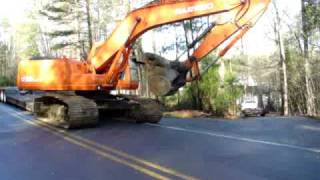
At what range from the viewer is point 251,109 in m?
33.2

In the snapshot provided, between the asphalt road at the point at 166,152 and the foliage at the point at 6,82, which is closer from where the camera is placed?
the asphalt road at the point at 166,152

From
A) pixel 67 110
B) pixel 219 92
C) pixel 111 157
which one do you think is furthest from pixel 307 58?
pixel 111 157

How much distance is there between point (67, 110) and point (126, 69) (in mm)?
2536

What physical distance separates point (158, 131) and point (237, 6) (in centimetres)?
406

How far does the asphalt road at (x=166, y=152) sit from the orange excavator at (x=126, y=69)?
47.4 inches

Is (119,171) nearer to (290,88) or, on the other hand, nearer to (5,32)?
(290,88)

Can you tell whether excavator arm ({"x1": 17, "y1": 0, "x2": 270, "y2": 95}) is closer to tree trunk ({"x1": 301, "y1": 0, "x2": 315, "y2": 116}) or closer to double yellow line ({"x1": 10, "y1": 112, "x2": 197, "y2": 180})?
double yellow line ({"x1": 10, "y1": 112, "x2": 197, "y2": 180})

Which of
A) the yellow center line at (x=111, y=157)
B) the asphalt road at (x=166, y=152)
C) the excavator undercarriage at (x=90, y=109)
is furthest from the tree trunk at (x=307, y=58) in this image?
the yellow center line at (x=111, y=157)

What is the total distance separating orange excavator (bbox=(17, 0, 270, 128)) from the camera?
13.2 metres

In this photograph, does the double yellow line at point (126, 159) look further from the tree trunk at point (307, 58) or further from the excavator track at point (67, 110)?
the tree trunk at point (307, 58)

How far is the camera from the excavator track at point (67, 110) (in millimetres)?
14383

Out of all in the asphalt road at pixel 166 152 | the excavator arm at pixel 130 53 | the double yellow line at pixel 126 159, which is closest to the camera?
the double yellow line at pixel 126 159

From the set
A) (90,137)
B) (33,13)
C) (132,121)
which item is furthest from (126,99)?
(33,13)

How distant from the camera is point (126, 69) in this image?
1639 centimetres
